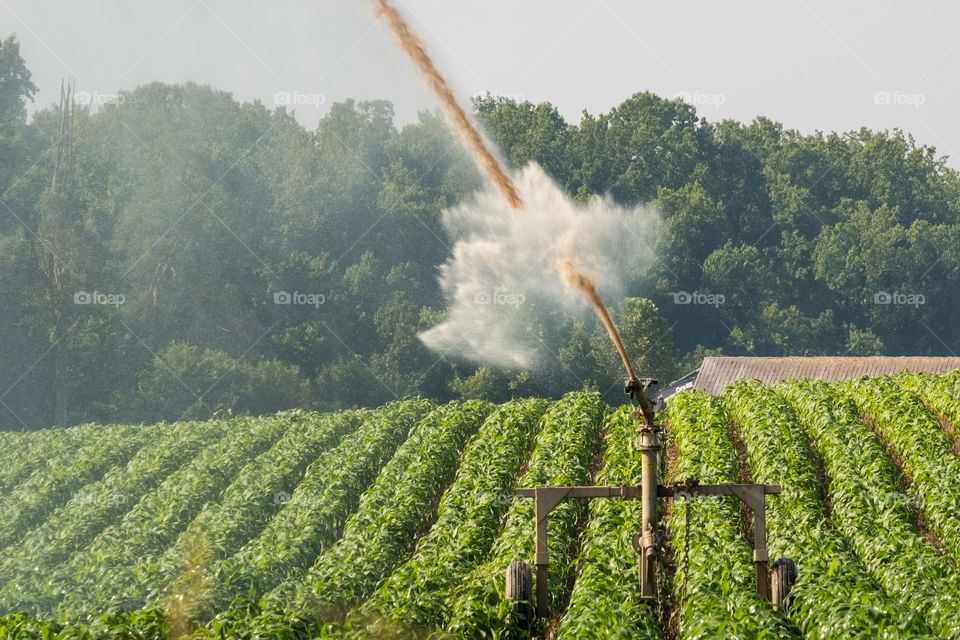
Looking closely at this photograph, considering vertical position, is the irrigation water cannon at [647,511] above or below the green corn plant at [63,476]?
below

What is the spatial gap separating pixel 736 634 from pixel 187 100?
5891 centimetres

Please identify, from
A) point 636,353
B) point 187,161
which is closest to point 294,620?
point 636,353

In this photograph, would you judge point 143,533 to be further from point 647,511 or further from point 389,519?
point 647,511

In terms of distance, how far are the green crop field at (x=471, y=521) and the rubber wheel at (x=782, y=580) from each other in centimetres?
12

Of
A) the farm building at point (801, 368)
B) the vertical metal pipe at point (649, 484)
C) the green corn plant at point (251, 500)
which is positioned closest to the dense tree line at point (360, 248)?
the farm building at point (801, 368)

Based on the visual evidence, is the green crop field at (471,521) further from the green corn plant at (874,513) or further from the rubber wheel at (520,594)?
the rubber wheel at (520,594)

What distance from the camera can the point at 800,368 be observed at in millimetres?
37000

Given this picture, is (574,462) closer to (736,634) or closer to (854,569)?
(854,569)

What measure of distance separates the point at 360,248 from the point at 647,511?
55.0m

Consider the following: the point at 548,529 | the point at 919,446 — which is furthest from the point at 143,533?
the point at 919,446

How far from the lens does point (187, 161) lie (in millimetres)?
60219

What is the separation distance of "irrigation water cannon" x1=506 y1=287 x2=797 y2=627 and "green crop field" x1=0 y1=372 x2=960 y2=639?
0.25 metres

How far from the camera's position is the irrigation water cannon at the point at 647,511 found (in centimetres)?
1050

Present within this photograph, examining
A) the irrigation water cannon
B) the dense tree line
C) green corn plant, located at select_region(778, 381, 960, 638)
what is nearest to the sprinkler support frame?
the irrigation water cannon
